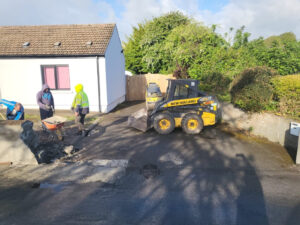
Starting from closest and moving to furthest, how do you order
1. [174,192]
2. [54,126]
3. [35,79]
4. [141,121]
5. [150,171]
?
[174,192]
[150,171]
[54,126]
[141,121]
[35,79]

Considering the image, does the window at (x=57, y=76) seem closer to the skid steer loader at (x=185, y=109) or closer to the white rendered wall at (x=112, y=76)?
the white rendered wall at (x=112, y=76)

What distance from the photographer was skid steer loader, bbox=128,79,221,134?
25.6 ft

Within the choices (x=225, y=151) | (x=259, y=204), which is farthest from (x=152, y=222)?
(x=225, y=151)

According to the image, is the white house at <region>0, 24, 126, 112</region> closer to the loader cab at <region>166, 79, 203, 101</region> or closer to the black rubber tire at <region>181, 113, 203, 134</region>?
the loader cab at <region>166, 79, 203, 101</region>

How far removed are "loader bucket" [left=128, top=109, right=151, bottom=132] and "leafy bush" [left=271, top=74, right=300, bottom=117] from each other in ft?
15.9

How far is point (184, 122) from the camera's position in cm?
784

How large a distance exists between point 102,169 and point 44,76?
31.3 ft

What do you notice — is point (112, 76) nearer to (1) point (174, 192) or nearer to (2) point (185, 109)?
(2) point (185, 109)

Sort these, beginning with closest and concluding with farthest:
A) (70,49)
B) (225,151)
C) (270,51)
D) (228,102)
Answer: (225,151) < (228,102) < (70,49) < (270,51)

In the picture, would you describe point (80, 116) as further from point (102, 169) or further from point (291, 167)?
point (291, 167)

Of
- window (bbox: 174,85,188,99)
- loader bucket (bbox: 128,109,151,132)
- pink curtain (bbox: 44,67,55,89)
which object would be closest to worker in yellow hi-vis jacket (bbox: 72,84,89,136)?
loader bucket (bbox: 128,109,151,132)

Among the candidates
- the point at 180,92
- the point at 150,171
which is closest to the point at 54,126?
the point at 150,171

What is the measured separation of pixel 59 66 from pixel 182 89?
26.1 feet

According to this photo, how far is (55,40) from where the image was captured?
42.1ft
